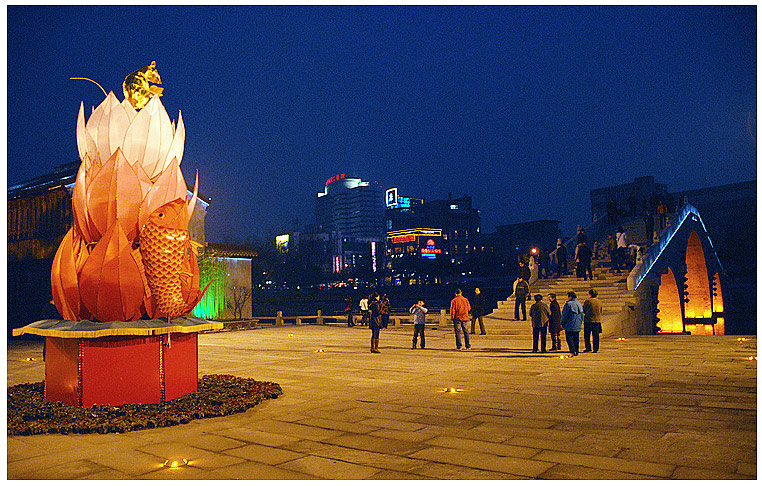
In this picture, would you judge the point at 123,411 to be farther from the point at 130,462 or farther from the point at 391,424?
the point at 391,424

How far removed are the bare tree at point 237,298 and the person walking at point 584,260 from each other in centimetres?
1678

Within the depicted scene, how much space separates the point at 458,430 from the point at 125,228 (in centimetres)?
546

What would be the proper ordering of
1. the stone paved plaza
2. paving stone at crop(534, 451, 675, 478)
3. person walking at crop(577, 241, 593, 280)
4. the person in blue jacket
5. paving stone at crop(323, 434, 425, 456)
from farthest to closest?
person walking at crop(577, 241, 593, 280) → the person in blue jacket → paving stone at crop(323, 434, 425, 456) → the stone paved plaza → paving stone at crop(534, 451, 675, 478)

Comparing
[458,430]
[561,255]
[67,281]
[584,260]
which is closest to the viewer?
[458,430]

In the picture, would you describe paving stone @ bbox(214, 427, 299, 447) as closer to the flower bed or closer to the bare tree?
the flower bed

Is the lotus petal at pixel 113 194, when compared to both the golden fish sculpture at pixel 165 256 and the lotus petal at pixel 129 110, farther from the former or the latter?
the lotus petal at pixel 129 110

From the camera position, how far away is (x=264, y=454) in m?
5.67

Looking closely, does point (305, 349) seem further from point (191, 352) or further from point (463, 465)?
point (463, 465)

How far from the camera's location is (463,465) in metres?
5.22

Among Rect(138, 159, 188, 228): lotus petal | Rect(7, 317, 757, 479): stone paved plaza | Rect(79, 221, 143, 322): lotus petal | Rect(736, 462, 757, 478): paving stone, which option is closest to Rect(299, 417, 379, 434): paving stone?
Rect(7, 317, 757, 479): stone paved plaza

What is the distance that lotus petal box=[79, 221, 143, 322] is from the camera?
805 cm

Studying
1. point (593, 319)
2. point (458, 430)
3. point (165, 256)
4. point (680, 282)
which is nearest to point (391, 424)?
point (458, 430)

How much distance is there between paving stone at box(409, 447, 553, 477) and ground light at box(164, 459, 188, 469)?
210cm

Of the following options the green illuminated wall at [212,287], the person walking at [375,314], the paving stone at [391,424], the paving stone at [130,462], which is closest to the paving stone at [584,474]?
the paving stone at [391,424]
